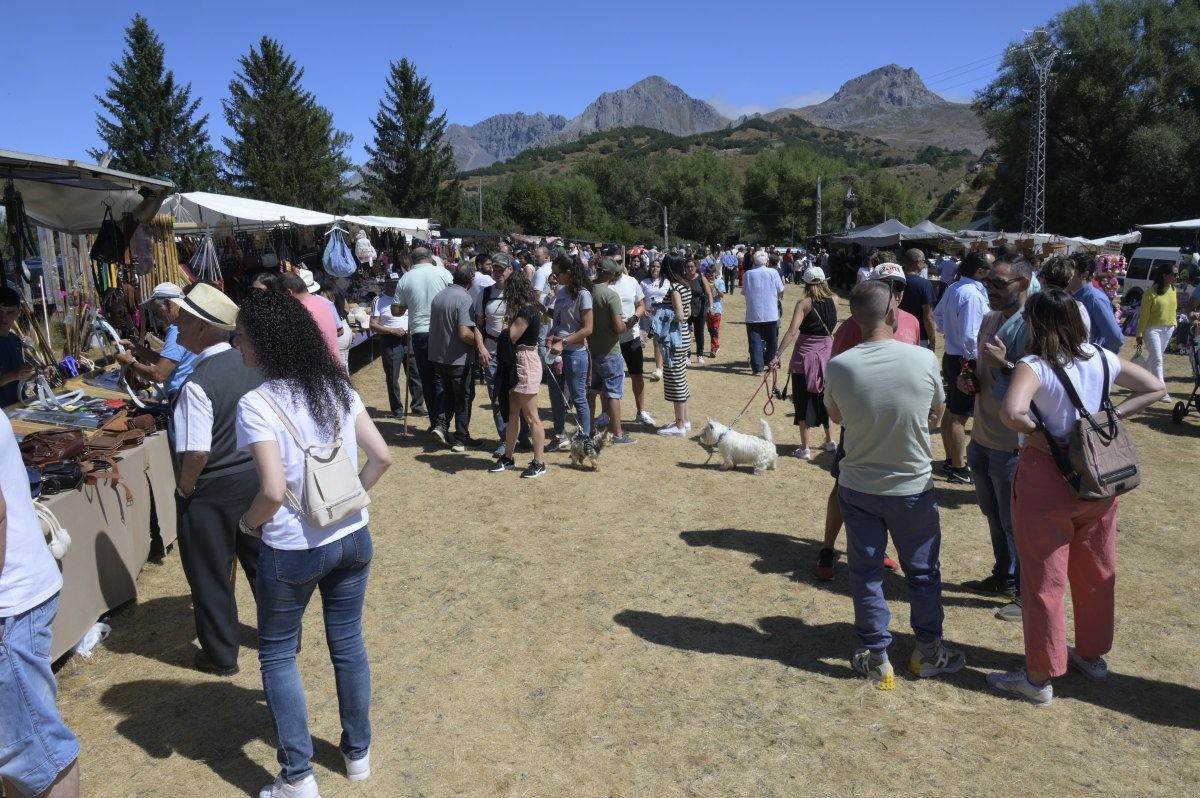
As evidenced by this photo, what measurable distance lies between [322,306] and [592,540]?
9.21ft

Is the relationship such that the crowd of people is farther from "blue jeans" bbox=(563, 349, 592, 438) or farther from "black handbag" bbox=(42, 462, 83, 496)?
"blue jeans" bbox=(563, 349, 592, 438)

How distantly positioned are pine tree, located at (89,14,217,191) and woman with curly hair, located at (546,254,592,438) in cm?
3077

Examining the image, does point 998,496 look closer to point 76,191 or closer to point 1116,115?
point 76,191

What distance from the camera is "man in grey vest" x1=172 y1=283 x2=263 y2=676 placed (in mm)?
3195

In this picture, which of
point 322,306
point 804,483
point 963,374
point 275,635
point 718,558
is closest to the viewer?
point 275,635

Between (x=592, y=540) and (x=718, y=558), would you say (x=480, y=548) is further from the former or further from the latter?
(x=718, y=558)

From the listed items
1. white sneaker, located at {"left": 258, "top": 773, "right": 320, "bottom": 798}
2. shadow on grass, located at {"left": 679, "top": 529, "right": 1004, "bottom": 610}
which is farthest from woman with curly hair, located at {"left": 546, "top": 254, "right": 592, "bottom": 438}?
white sneaker, located at {"left": 258, "top": 773, "right": 320, "bottom": 798}

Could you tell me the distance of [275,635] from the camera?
2.63 meters

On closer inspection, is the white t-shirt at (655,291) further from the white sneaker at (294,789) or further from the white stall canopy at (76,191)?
the white sneaker at (294,789)

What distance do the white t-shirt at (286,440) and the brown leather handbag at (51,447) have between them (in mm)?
2291

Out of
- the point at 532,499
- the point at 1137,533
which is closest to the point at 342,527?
the point at 532,499

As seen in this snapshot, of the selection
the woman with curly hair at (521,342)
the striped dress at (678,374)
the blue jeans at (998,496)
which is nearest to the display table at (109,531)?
the woman with curly hair at (521,342)

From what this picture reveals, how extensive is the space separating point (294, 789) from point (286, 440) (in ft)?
4.11

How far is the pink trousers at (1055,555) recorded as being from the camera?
3.20m
